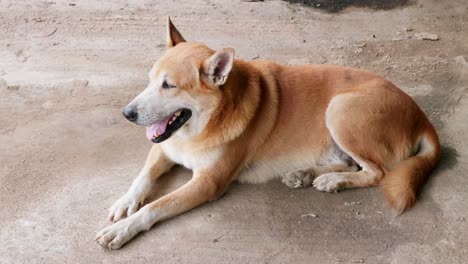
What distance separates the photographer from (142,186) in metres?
3.43

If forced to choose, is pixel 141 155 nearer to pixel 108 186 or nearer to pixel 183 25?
pixel 108 186

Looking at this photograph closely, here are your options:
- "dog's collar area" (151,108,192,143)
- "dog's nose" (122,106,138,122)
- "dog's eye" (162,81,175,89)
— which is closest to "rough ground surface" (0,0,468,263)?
"dog's collar area" (151,108,192,143)

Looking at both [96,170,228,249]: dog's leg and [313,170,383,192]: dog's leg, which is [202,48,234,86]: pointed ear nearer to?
[96,170,228,249]: dog's leg

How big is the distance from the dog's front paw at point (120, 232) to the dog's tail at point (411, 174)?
1521 mm

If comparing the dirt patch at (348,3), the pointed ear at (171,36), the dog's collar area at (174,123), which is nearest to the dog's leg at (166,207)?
the dog's collar area at (174,123)

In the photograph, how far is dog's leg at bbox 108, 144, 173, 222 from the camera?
328 cm

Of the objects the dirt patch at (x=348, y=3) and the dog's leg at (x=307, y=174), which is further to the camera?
the dirt patch at (x=348, y=3)

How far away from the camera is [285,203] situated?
3459 mm

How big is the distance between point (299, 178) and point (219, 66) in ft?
3.14

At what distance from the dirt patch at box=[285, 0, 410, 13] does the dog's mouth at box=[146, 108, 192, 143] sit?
3293mm

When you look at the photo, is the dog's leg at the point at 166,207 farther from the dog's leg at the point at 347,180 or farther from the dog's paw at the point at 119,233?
the dog's leg at the point at 347,180

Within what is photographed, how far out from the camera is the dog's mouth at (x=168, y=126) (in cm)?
326

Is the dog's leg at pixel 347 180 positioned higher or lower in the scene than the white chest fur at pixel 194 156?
lower

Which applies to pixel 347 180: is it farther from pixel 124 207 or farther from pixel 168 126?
pixel 124 207
